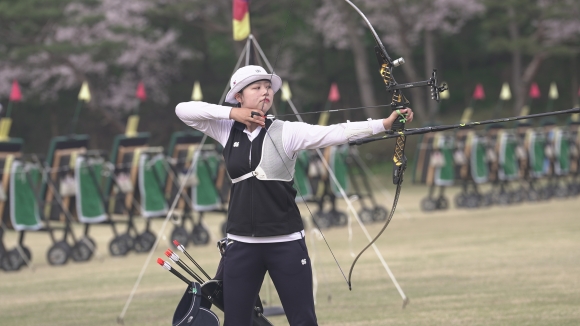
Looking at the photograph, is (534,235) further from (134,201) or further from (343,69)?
(343,69)

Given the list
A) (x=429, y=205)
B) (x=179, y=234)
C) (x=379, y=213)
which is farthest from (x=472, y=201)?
(x=179, y=234)

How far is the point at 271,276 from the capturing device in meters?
5.45

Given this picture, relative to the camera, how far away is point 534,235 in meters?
15.3

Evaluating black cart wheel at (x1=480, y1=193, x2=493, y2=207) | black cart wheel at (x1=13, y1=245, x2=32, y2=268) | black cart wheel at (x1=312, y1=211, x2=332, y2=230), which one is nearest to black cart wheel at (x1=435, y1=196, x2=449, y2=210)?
black cart wheel at (x1=480, y1=193, x2=493, y2=207)

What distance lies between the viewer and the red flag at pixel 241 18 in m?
9.99

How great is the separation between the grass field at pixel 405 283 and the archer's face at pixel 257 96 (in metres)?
2.92

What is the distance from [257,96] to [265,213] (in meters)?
0.60

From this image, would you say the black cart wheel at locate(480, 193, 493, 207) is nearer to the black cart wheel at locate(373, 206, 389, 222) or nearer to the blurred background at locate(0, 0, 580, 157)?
the black cart wheel at locate(373, 206, 389, 222)

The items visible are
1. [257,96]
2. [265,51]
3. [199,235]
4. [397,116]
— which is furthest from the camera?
[265,51]

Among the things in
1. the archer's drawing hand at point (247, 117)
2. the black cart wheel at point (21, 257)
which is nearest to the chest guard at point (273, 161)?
the archer's drawing hand at point (247, 117)

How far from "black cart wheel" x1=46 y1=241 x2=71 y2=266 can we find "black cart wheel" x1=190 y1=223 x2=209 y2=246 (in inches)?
98.0

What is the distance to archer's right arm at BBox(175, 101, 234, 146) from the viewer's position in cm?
557

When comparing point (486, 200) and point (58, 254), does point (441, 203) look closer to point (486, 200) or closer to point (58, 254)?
point (486, 200)

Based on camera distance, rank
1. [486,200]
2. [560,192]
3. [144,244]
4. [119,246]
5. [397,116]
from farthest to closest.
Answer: [560,192], [486,200], [144,244], [119,246], [397,116]
